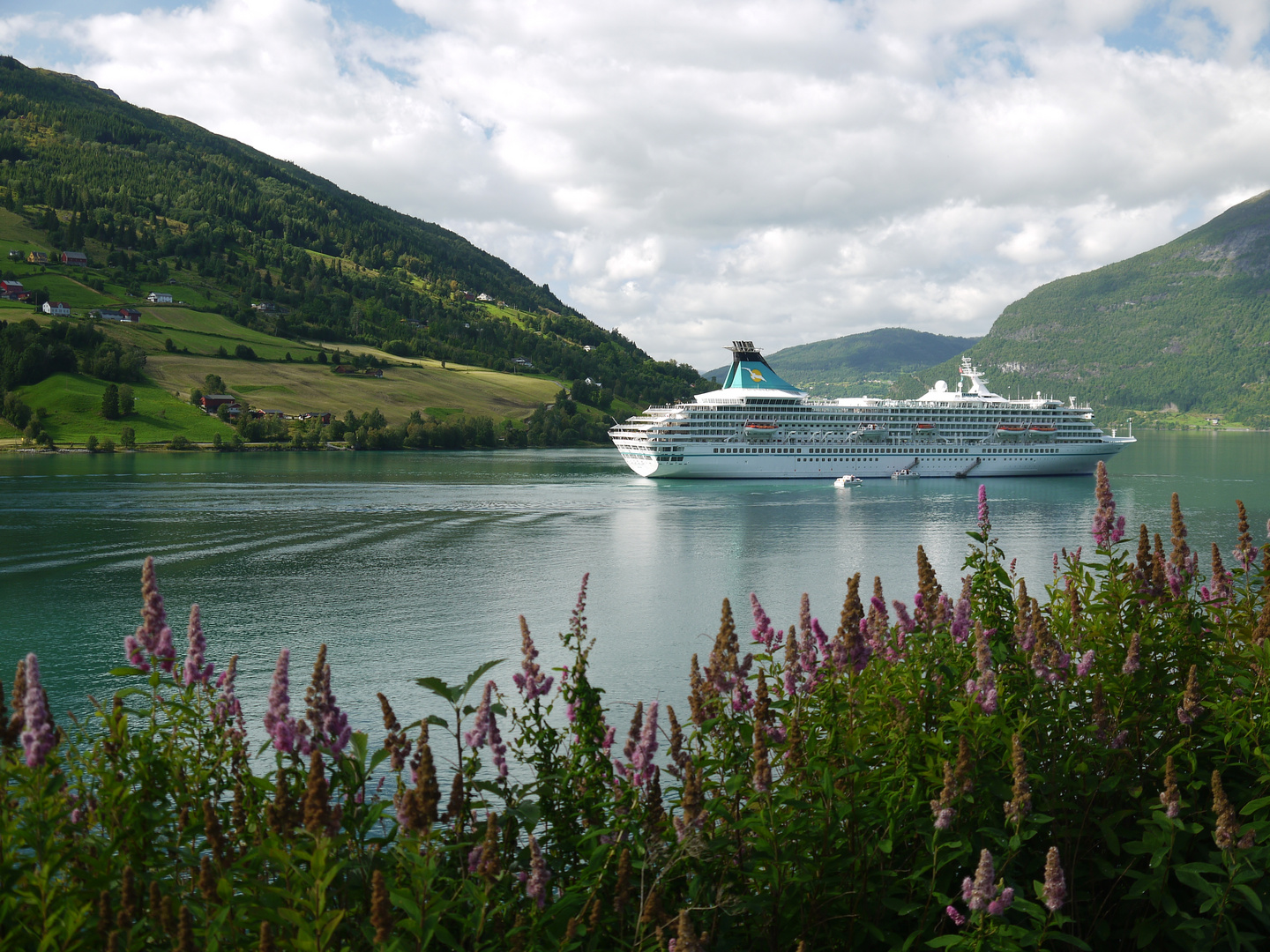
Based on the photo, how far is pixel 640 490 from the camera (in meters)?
61.7

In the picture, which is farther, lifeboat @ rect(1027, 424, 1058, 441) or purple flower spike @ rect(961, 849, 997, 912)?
lifeboat @ rect(1027, 424, 1058, 441)

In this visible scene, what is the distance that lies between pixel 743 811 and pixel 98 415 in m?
106

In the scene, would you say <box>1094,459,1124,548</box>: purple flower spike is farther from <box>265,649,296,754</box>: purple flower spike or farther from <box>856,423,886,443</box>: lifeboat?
<box>856,423,886,443</box>: lifeboat

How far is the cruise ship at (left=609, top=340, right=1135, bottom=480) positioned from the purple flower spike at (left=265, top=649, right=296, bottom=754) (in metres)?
70.5

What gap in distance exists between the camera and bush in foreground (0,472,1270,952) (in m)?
2.66

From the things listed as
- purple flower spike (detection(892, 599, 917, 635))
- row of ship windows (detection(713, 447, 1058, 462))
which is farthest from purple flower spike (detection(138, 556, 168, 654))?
row of ship windows (detection(713, 447, 1058, 462))

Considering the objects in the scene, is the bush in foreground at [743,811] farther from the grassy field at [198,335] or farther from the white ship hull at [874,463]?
the grassy field at [198,335]

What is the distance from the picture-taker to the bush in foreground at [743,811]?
2664 mm

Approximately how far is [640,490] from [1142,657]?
187ft

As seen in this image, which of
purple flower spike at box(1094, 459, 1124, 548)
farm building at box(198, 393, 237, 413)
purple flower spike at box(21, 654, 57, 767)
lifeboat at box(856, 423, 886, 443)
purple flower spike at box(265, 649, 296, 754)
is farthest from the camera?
farm building at box(198, 393, 237, 413)

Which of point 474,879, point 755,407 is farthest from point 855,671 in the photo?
point 755,407

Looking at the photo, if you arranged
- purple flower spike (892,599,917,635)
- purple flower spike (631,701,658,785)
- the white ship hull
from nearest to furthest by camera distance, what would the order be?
purple flower spike (631,701,658,785)
purple flower spike (892,599,917,635)
the white ship hull

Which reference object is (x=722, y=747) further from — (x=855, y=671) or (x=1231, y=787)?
(x=1231, y=787)

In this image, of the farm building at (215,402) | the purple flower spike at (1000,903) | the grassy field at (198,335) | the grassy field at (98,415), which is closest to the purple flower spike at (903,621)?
the purple flower spike at (1000,903)
